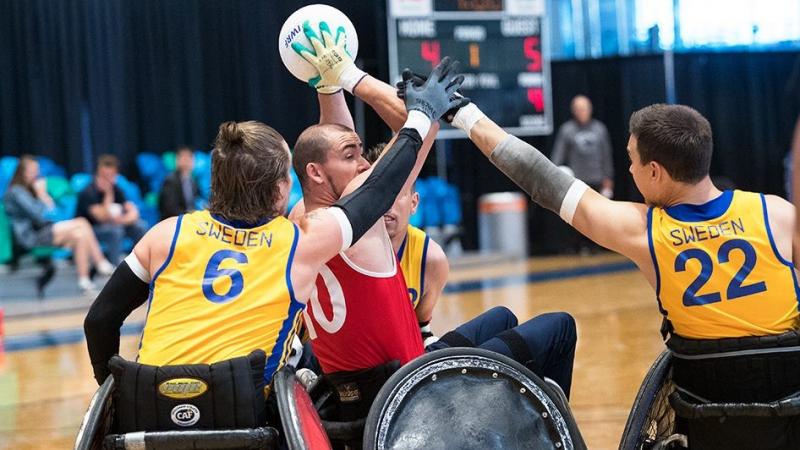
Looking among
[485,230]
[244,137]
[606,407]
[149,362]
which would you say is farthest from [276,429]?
[485,230]

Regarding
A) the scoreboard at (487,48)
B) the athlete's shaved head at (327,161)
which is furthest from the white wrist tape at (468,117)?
the scoreboard at (487,48)

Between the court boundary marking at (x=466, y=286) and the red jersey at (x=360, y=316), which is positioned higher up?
the red jersey at (x=360, y=316)

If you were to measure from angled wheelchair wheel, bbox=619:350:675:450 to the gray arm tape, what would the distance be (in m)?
0.48

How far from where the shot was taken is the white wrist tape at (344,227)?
2.80 metres

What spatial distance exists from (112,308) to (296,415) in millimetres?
629

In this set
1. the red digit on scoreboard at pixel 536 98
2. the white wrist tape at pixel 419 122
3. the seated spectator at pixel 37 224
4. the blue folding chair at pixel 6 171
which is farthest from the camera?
the red digit on scoreboard at pixel 536 98

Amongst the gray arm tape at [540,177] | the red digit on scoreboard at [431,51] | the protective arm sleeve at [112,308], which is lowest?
the protective arm sleeve at [112,308]

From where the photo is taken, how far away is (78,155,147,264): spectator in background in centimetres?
1096

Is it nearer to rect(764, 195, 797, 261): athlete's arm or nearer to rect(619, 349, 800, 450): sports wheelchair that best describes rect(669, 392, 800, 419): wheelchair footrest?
rect(619, 349, 800, 450): sports wheelchair

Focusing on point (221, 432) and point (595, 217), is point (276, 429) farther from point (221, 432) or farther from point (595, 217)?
point (595, 217)

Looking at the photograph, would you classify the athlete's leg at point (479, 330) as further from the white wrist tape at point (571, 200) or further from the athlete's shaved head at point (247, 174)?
the athlete's shaved head at point (247, 174)

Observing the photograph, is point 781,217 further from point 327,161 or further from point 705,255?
point 327,161

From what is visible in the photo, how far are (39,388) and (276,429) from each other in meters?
3.74

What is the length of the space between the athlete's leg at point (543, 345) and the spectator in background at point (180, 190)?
27.3 ft
